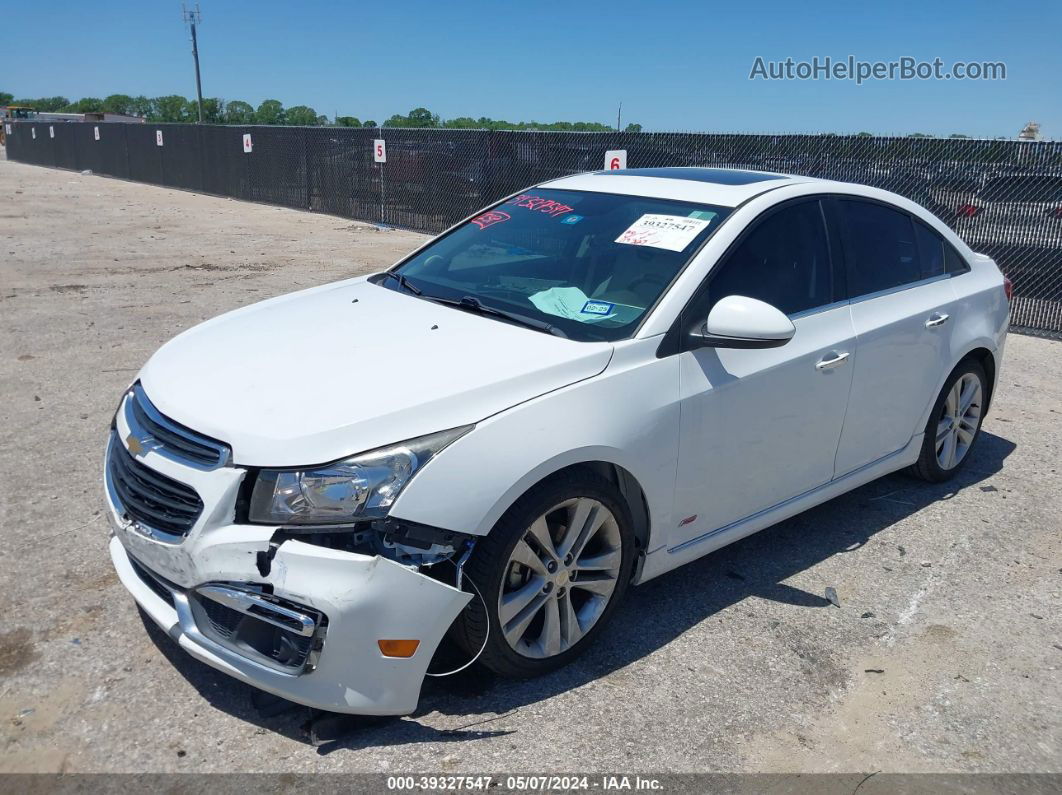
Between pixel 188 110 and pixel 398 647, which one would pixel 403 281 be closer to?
pixel 398 647

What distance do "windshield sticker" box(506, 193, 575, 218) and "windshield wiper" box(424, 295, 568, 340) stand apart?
73 centimetres

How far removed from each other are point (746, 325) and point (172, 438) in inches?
81.4

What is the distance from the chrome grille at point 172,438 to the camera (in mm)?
2912

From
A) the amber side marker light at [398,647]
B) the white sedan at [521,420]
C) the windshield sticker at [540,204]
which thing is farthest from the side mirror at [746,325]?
the amber side marker light at [398,647]

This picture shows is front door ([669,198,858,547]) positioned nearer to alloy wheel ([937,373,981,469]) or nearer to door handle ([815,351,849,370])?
door handle ([815,351,849,370])

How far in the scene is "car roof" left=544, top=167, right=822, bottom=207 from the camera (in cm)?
409

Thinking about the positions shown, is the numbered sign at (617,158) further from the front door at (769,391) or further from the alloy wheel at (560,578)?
the alloy wheel at (560,578)

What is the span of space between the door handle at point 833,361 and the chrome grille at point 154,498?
8.53ft

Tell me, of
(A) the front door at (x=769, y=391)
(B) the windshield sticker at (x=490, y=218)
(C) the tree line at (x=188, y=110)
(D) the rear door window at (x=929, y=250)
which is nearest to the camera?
(A) the front door at (x=769, y=391)

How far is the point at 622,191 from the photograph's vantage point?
14.2 feet

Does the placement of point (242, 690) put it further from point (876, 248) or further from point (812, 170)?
point (812, 170)

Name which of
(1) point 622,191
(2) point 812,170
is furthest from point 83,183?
(1) point 622,191

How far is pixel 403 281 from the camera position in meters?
4.35

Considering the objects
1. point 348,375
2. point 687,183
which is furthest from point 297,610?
point 687,183
